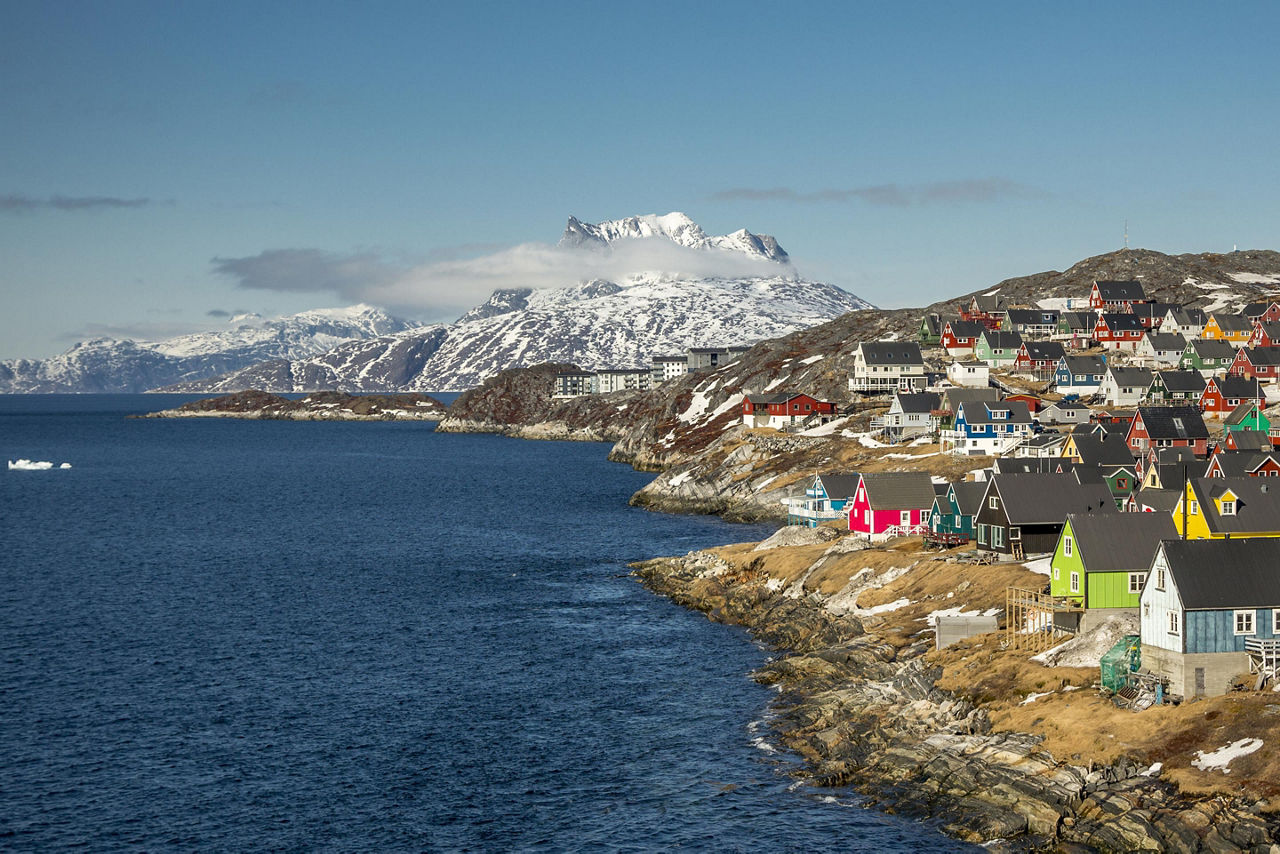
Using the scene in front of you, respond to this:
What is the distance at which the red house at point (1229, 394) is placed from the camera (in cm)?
16075

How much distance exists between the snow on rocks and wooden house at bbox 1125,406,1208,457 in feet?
296

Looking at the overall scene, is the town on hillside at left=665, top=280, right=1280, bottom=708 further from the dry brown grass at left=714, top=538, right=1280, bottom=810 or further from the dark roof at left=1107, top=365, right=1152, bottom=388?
the dark roof at left=1107, top=365, right=1152, bottom=388

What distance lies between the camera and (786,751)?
5934cm

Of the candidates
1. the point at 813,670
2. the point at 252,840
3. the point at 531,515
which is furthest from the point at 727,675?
the point at 531,515

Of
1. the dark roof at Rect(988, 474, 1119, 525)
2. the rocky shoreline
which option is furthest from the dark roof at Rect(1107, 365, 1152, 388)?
the rocky shoreline

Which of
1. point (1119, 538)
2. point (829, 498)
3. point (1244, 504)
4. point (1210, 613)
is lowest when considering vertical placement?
point (1210, 613)

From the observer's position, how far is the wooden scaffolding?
6531cm

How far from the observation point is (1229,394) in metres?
161

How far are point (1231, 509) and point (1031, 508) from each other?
13.6m

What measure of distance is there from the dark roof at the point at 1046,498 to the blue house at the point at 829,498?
34.1m

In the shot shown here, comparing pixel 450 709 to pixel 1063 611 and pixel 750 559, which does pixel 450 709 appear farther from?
pixel 750 559

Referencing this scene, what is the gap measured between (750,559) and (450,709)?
43.2m

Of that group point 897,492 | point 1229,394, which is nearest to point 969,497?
point 897,492

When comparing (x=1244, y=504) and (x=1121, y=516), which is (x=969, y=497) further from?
(x=1121, y=516)
